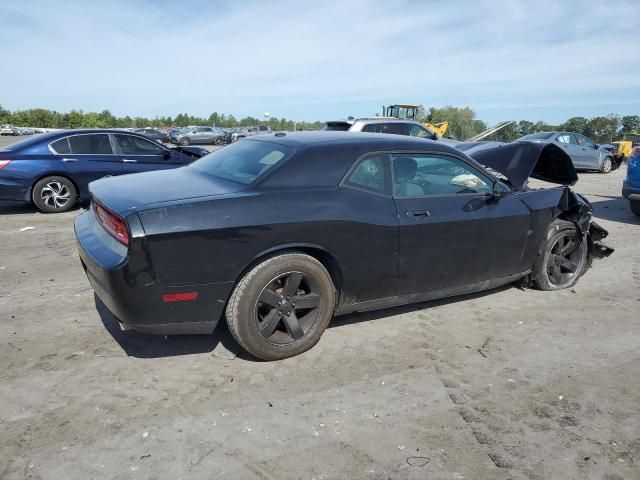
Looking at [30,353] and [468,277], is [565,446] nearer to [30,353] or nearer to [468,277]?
[468,277]

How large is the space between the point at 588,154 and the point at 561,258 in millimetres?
14945

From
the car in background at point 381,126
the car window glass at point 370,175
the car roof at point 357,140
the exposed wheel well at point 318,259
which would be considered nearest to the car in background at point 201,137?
the car in background at point 381,126

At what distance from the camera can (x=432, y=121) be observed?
141 feet

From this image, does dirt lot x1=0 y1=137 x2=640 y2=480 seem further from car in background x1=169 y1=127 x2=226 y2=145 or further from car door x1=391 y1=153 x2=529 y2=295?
car in background x1=169 y1=127 x2=226 y2=145

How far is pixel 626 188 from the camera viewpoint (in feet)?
28.5

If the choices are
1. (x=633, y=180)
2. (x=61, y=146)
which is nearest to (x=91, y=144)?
(x=61, y=146)

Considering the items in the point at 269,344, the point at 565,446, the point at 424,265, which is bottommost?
the point at 565,446

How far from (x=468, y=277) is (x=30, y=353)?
3.39 metres

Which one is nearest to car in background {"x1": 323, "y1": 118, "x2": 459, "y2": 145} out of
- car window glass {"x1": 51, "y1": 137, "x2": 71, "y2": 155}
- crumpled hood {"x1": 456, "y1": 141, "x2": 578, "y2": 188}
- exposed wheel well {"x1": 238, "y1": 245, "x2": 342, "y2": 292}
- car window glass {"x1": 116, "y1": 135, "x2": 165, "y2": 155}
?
car window glass {"x1": 116, "y1": 135, "x2": 165, "y2": 155}

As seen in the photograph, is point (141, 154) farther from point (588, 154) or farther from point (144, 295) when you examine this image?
point (588, 154)

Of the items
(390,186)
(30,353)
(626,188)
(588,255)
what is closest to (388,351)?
(390,186)

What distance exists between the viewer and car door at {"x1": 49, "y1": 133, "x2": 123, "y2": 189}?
8.37 metres

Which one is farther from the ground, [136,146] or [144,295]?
[136,146]

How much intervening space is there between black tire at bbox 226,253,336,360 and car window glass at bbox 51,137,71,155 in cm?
657
